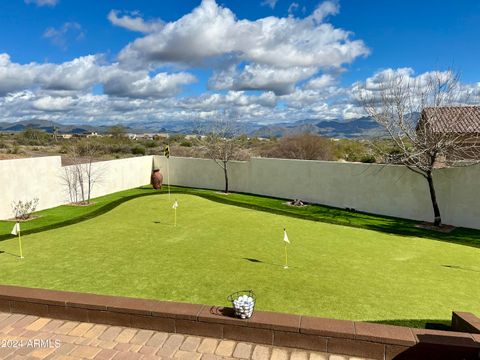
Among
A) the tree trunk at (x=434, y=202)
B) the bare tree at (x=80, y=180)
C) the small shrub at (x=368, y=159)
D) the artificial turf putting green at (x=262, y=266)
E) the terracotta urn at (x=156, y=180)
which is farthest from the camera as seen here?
the small shrub at (x=368, y=159)

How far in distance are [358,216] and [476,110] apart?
14.2m

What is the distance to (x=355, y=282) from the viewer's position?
22.1 ft

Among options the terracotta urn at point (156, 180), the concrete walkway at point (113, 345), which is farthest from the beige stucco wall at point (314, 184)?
the concrete walkway at point (113, 345)

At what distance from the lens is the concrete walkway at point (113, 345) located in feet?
13.9

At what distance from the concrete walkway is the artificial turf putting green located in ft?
3.81

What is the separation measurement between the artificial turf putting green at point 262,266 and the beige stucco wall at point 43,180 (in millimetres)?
4303

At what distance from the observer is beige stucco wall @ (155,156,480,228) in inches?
504

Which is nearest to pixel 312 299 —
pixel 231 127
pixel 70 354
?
pixel 70 354

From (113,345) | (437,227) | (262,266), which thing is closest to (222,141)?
(437,227)

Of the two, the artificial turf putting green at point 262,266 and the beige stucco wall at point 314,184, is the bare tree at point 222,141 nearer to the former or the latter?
the beige stucco wall at point 314,184

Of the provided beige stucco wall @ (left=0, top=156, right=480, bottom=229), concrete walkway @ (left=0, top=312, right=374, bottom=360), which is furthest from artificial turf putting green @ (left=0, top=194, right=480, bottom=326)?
beige stucco wall @ (left=0, top=156, right=480, bottom=229)

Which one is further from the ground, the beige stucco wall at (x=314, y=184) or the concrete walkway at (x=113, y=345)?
the beige stucco wall at (x=314, y=184)

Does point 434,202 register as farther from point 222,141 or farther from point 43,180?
point 43,180

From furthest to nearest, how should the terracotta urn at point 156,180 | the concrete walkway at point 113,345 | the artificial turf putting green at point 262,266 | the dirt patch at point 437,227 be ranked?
the terracotta urn at point 156,180 → the dirt patch at point 437,227 → the artificial turf putting green at point 262,266 → the concrete walkway at point 113,345
